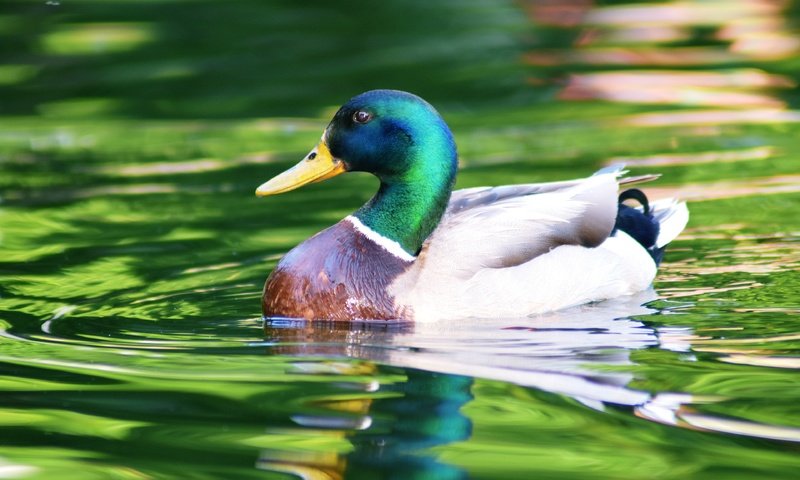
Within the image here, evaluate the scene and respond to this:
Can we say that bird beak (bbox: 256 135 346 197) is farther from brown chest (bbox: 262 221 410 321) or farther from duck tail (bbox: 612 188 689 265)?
duck tail (bbox: 612 188 689 265)

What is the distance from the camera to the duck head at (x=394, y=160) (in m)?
7.07

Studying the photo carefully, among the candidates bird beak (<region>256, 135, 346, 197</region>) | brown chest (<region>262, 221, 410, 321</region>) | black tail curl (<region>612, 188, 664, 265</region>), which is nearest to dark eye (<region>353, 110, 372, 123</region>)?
bird beak (<region>256, 135, 346, 197</region>)

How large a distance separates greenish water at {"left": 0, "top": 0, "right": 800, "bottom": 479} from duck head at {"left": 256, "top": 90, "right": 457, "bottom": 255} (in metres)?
0.64

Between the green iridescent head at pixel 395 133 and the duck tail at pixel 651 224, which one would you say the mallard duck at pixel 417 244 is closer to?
the green iridescent head at pixel 395 133

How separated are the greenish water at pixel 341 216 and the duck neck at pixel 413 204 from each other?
0.60m

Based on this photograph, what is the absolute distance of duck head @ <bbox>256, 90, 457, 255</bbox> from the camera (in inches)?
278

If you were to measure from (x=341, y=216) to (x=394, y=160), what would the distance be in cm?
216

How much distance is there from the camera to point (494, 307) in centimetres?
698

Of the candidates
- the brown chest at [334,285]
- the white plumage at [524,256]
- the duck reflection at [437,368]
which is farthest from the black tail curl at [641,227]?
the brown chest at [334,285]

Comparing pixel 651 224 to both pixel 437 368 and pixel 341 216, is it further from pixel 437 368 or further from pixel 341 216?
pixel 437 368

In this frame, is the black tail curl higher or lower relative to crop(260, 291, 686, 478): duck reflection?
higher

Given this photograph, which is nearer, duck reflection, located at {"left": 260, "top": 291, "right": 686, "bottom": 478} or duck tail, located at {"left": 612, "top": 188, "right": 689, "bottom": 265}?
duck reflection, located at {"left": 260, "top": 291, "right": 686, "bottom": 478}

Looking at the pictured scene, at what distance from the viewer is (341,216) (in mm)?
9234

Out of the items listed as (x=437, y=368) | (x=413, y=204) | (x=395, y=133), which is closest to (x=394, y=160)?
(x=395, y=133)
